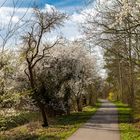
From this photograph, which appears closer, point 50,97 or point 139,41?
point 139,41

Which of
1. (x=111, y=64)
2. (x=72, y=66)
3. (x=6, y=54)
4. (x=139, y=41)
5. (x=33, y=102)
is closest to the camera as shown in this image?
(x=6, y=54)

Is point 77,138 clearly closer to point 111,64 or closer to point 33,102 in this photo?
point 33,102

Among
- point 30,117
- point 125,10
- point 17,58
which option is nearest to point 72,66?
point 30,117

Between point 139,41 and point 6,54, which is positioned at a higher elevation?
point 139,41

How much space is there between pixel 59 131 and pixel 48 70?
51.3ft

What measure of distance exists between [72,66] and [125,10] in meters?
28.0

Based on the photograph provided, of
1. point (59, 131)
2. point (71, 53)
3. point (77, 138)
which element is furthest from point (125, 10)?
point (71, 53)

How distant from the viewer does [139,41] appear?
36125 millimetres

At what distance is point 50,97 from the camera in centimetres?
4228

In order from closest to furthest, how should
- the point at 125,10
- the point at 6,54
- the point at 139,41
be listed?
the point at 6,54 < the point at 125,10 < the point at 139,41

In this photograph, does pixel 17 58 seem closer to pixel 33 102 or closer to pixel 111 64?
pixel 33 102

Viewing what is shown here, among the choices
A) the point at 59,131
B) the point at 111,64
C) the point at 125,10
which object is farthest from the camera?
the point at 111,64

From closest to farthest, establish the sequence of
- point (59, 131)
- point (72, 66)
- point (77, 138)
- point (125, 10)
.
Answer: point (125, 10) < point (77, 138) < point (59, 131) < point (72, 66)

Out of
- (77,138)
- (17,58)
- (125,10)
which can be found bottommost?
(77,138)
